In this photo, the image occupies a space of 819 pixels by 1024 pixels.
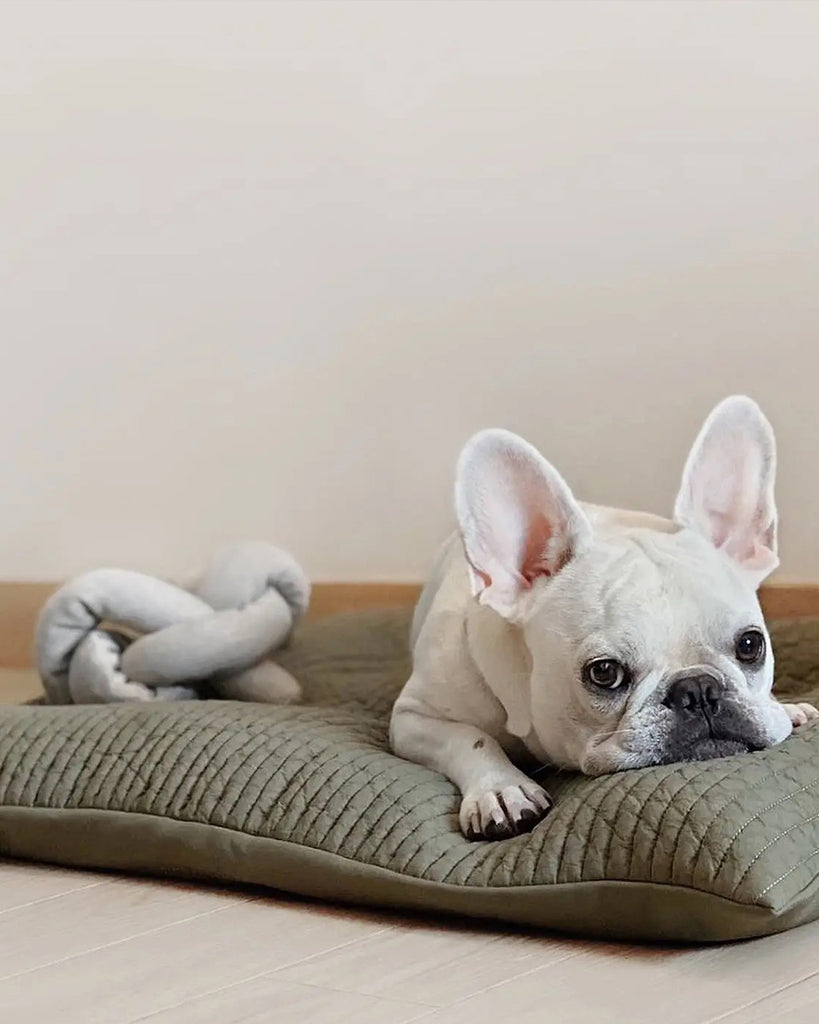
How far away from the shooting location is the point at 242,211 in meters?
2.83

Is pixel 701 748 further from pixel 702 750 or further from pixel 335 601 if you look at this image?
pixel 335 601

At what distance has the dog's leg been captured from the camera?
1.48 m

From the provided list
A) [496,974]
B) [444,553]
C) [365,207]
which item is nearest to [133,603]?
[444,553]

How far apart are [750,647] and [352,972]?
1.73 feet

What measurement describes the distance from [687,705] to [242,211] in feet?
5.37

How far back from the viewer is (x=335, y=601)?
111 inches

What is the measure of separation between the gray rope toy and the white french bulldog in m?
0.46

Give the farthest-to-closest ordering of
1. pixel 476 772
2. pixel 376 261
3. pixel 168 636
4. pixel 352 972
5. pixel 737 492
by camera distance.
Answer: pixel 376 261, pixel 168 636, pixel 737 492, pixel 476 772, pixel 352 972

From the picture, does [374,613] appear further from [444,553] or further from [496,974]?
[496,974]

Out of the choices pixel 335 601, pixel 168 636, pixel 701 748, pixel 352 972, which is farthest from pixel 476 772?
pixel 335 601

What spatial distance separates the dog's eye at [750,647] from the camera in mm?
1546

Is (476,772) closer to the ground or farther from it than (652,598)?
closer to the ground

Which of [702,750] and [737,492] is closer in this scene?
[702,750]

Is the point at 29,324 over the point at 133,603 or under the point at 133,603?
over
